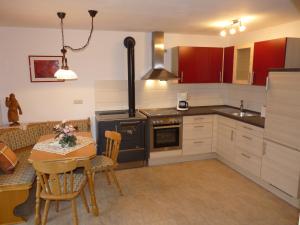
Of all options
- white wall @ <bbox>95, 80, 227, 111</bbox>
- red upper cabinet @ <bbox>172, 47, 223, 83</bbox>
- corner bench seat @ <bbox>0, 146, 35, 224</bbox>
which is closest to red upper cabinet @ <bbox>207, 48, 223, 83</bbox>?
red upper cabinet @ <bbox>172, 47, 223, 83</bbox>

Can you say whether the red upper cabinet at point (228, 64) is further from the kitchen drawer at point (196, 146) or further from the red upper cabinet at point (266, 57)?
the kitchen drawer at point (196, 146)

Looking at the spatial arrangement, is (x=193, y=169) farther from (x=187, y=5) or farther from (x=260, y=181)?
(x=187, y=5)

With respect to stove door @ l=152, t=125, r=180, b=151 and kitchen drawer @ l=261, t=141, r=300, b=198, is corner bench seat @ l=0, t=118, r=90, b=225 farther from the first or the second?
kitchen drawer @ l=261, t=141, r=300, b=198

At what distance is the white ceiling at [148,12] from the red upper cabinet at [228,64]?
67cm

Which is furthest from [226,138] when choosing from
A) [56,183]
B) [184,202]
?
[56,183]

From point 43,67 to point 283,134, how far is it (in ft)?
12.3

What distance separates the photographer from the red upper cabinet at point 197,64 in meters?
4.27

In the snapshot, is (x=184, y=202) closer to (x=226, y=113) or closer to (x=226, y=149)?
(x=226, y=149)

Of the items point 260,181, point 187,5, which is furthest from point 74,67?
point 260,181

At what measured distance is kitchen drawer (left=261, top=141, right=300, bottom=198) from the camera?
2725 mm

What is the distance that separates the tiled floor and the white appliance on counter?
304 millimetres

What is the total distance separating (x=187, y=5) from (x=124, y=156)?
2518 millimetres

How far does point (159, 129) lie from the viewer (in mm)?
3998

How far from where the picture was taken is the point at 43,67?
391 cm
